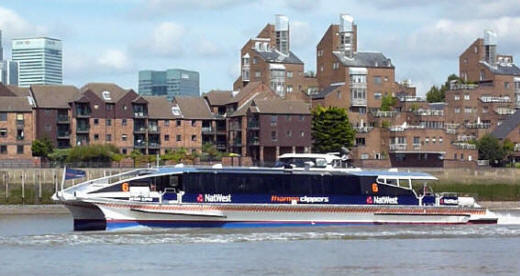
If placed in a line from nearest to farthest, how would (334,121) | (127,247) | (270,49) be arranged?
1. (127,247)
2. (334,121)
3. (270,49)

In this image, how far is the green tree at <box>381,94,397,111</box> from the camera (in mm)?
119000

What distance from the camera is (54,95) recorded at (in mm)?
103688

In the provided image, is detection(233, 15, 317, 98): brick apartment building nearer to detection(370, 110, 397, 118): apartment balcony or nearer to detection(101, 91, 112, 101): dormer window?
detection(370, 110, 397, 118): apartment balcony

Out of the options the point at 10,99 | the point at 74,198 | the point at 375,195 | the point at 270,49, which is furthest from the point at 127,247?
the point at 270,49

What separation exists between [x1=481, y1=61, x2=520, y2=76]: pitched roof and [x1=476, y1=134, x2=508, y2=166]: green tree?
16.7m

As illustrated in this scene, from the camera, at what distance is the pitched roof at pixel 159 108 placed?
358 ft

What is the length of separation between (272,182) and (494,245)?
12118 mm

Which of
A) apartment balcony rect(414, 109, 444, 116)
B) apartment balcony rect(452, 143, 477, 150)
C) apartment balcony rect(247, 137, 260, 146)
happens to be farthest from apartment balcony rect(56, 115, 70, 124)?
apartment balcony rect(452, 143, 477, 150)

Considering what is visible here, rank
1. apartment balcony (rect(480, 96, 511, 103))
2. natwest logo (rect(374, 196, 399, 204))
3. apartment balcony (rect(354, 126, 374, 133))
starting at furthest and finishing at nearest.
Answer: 1. apartment balcony (rect(480, 96, 511, 103))
2. apartment balcony (rect(354, 126, 374, 133))
3. natwest logo (rect(374, 196, 399, 204))

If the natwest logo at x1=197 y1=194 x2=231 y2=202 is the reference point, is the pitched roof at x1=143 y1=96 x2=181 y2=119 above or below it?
above

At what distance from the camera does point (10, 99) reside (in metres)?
101

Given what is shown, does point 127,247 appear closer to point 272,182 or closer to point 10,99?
point 272,182

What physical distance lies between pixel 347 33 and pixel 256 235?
234ft

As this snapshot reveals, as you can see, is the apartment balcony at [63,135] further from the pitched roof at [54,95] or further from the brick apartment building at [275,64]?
the brick apartment building at [275,64]
